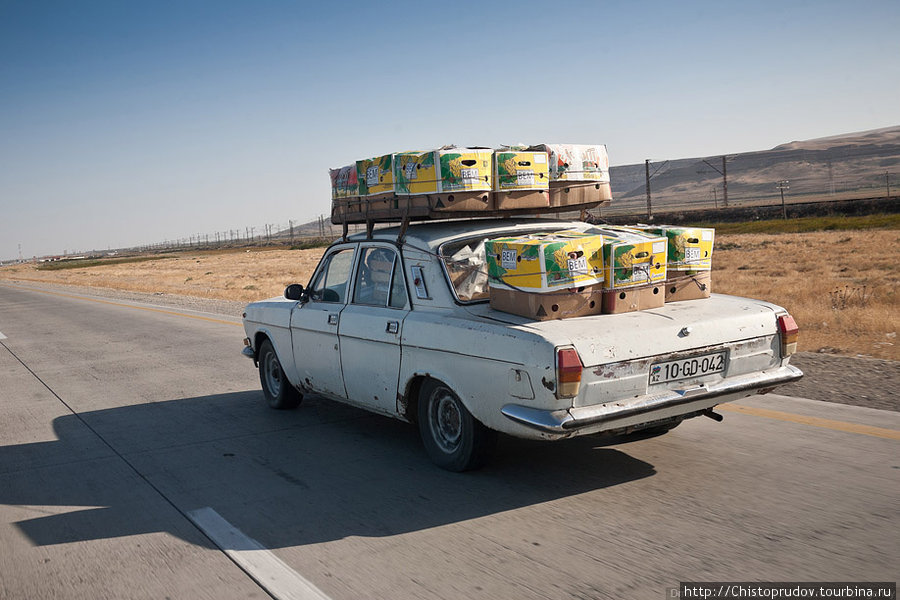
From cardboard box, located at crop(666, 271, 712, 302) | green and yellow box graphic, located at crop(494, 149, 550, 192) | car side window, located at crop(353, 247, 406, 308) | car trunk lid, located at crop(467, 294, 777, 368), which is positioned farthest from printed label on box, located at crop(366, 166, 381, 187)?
cardboard box, located at crop(666, 271, 712, 302)

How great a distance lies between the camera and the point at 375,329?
5.95 m

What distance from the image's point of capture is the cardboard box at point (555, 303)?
4.88 meters

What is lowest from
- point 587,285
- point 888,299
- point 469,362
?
point 888,299

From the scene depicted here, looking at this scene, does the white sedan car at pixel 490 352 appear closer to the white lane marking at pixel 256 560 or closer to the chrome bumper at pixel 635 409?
the chrome bumper at pixel 635 409

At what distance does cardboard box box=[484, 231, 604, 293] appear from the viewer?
484 centimetres

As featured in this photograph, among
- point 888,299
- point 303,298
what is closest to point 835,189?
point 888,299

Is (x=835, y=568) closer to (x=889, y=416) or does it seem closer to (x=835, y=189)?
(x=889, y=416)

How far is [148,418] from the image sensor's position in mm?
7789

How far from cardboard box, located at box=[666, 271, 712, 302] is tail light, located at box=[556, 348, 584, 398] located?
146cm

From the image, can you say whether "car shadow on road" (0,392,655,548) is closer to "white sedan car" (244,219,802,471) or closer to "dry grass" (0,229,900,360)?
"white sedan car" (244,219,802,471)

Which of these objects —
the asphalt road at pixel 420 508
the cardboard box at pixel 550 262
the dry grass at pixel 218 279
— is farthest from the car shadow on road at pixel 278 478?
the dry grass at pixel 218 279

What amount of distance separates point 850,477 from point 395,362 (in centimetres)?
297

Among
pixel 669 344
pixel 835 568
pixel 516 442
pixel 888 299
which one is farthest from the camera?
pixel 888 299

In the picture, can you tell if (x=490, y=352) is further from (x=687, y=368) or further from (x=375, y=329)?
(x=375, y=329)
